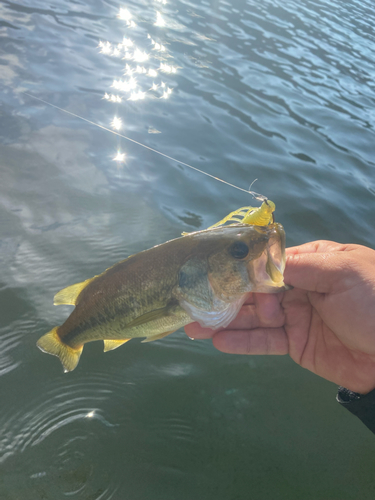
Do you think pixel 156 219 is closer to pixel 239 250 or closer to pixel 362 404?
pixel 239 250

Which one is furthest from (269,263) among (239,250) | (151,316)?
(151,316)

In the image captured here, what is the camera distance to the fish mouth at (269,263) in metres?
2.55

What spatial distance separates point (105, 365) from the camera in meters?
3.73

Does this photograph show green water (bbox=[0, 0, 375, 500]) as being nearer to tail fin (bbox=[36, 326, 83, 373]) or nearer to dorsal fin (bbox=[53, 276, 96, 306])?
tail fin (bbox=[36, 326, 83, 373])

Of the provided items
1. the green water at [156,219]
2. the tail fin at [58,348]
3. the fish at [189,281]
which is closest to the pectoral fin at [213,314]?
the fish at [189,281]

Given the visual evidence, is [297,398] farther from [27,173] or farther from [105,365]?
[27,173]

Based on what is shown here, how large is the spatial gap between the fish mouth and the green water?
5.46ft

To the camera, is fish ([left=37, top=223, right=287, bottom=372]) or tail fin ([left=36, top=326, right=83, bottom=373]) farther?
tail fin ([left=36, top=326, right=83, bottom=373])

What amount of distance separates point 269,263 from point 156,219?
3287 millimetres

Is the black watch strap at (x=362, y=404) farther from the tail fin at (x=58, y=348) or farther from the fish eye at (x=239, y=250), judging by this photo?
the tail fin at (x=58, y=348)

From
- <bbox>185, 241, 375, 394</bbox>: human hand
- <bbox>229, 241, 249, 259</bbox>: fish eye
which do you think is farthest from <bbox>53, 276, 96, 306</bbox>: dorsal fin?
<bbox>229, 241, 249, 259</bbox>: fish eye

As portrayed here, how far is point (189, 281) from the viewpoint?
2.67 metres

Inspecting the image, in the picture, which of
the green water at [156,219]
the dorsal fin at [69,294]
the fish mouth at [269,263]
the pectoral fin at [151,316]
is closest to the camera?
the fish mouth at [269,263]

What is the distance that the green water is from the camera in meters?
3.11
